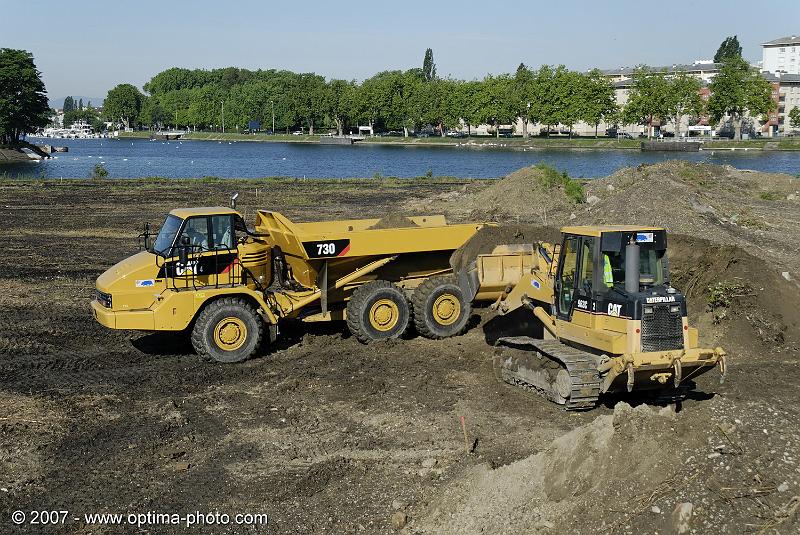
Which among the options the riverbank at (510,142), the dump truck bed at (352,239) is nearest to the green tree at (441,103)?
the riverbank at (510,142)

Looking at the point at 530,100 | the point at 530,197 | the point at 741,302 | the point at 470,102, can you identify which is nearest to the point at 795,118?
the point at 530,100

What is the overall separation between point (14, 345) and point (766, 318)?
14.1 meters

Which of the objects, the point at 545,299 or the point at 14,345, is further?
the point at 14,345

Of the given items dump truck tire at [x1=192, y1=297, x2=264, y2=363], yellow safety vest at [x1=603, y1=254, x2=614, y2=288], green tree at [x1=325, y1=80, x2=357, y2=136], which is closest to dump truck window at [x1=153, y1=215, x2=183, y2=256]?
dump truck tire at [x1=192, y1=297, x2=264, y2=363]

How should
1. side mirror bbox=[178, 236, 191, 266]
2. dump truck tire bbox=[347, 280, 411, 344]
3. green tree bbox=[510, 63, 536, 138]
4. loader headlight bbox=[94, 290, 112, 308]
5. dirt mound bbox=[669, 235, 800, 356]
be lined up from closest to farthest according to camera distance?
1. loader headlight bbox=[94, 290, 112, 308]
2. side mirror bbox=[178, 236, 191, 266]
3. dump truck tire bbox=[347, 280, 411, 344]
4. dirt mound bbox=[669, 235, 800, 356]
5. green tree bbox=[510, 63, 536, 138]

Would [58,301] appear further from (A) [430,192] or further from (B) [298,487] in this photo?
(A) [430,192]

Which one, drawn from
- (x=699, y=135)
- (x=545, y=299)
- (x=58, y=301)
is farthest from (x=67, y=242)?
(x=699, y=135)

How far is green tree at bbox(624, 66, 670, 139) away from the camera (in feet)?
452

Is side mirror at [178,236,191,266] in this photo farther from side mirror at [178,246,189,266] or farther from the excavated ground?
the excavated ground

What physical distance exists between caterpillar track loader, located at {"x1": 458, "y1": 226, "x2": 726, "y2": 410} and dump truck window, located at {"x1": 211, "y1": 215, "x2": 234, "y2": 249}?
17.7 feet

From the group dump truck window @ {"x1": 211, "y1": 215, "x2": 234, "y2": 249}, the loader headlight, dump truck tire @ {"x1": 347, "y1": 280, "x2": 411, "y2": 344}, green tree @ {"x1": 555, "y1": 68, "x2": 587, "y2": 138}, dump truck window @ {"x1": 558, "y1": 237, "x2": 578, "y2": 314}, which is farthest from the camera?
green tree @ {"x1": 555, "y1": 68, "x2": 587, "y2": 138}

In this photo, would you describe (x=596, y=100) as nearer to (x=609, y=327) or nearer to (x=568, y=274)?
(x=568, y=274)

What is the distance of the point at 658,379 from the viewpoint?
11.5 m

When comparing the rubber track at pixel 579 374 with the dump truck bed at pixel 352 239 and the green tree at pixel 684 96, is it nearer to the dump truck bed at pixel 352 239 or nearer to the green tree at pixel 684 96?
the dump truck bed at pixel 352 239
